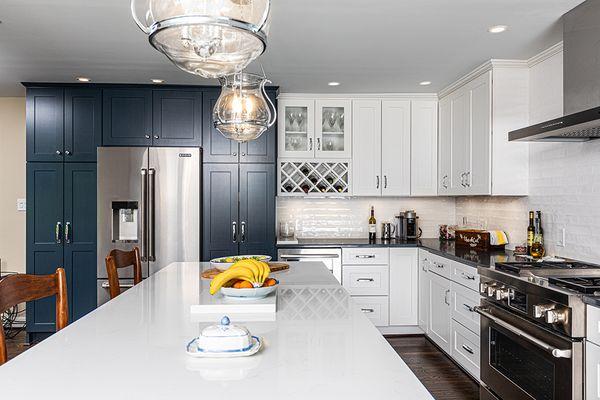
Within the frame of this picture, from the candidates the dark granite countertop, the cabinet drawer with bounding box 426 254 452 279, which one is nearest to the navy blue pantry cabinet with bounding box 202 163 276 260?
the dark granite countertop

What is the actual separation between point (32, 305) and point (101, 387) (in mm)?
4054

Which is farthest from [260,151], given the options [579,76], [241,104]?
[579,76]

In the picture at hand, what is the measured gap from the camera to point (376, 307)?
479 cm

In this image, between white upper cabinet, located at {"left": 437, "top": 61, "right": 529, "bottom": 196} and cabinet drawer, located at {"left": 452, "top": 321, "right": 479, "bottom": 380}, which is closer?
cabinet drawer, located at {"left": 452, "top": 321, "right": 479, "bottom": 380}

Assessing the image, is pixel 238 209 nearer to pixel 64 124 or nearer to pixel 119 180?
pixel 119 180

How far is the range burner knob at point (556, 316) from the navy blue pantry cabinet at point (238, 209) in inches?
108

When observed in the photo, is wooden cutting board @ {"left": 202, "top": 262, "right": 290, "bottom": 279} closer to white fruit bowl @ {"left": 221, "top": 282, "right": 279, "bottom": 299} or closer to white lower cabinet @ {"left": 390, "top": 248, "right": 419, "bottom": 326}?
white fruit bowl @ {"left": 221, "top": 282, "right": 279, "bottom": 299}

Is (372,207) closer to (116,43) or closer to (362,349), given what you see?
(116,43)

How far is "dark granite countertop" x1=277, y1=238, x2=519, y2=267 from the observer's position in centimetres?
341

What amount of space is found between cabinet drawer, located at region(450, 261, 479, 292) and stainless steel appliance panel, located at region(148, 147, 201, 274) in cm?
229

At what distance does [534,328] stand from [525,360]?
0.21 meters

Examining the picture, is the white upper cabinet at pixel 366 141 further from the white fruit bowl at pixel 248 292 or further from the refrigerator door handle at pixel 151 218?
the white fruit bowl at pixel 248 292

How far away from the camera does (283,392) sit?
1.11m

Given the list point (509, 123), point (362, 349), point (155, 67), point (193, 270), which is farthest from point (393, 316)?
point (362, 349)
